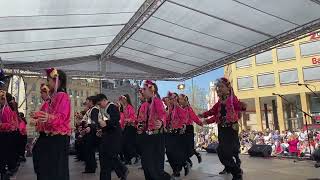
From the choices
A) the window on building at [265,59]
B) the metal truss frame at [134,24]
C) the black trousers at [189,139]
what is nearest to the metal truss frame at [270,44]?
the metal truss frame at [134,24]

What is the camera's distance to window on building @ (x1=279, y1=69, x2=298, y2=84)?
40.0m

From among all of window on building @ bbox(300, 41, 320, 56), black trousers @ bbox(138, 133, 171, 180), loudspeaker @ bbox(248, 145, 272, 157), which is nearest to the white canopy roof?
loudspeaker @ bbox(248, 145, 272, 157)

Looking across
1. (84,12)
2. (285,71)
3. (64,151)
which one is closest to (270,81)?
(285,71)

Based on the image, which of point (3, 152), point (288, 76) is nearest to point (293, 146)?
point (3, 152)

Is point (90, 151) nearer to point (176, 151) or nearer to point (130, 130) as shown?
point (130, 130)

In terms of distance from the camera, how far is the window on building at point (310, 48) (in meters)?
37.9

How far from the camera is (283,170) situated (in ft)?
27.5

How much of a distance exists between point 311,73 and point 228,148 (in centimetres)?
3502

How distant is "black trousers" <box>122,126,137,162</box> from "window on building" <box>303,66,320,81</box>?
1256 inches

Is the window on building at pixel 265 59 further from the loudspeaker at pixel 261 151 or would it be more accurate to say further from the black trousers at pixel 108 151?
the black trousers at pixel 108 151

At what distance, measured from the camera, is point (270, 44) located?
11023mm

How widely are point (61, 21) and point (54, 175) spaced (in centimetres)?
665

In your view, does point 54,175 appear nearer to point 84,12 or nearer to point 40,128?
point 40,128

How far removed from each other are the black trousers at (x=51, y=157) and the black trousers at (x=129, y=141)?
21.2ft
